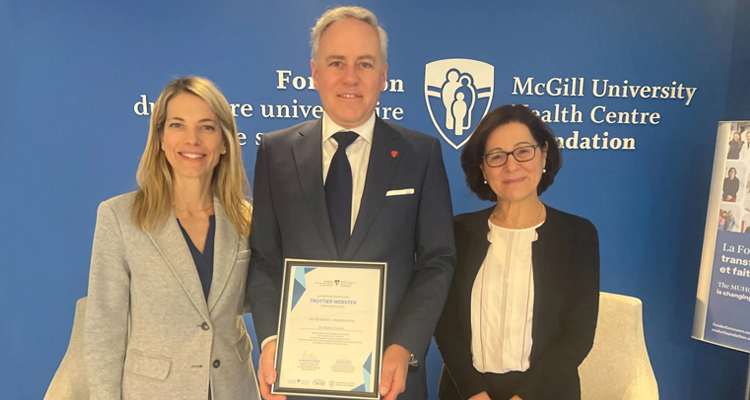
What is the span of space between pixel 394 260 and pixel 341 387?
0.50 meters

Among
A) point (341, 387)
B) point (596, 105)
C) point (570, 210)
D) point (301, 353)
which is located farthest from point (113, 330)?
point (596, 105)

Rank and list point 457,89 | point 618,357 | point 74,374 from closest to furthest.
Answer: point 74,374 → point 618,357 → point 457,89

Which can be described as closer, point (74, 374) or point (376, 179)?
point (376, 179)

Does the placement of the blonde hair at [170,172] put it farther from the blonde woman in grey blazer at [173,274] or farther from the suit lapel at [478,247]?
the suit lapel at [478,247]

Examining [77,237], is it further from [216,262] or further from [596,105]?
[596,105]

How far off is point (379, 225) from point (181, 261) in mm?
847

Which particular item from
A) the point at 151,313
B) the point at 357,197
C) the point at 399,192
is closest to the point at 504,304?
the point at 399,192

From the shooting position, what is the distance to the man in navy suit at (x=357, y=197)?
1684mm

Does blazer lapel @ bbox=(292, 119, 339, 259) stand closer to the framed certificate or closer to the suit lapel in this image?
the framed certificate

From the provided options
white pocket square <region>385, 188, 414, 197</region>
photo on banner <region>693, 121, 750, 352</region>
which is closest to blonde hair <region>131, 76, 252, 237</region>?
white pocket square <region>385, 188, 414, 197</region>

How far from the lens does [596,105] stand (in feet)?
11.2

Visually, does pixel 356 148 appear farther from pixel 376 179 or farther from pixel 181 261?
pixel 181 261

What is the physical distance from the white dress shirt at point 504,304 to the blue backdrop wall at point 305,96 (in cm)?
156

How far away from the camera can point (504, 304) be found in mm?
1911
